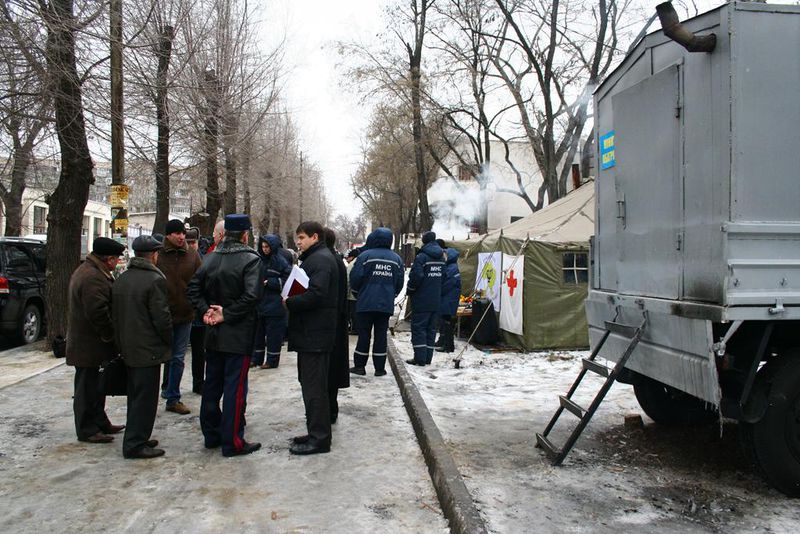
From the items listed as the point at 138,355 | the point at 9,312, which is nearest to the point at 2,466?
the point at 138,355

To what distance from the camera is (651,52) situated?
15.0 feet

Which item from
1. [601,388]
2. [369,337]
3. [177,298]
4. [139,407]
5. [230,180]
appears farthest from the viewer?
[230,180]

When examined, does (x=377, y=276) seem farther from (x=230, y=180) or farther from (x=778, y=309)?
(x=230, y=180)

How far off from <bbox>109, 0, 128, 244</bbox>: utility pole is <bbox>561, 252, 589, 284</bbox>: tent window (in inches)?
290

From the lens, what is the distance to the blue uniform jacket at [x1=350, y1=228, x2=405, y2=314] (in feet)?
25.7

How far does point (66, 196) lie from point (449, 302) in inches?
253

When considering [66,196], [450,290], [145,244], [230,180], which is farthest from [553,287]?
[230,180]

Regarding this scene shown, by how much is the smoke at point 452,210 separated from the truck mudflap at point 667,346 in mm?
40199

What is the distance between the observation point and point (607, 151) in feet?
17.3

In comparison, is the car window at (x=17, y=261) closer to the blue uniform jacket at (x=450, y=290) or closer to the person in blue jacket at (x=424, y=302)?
the person in blue jacket at (x=424, y=302)

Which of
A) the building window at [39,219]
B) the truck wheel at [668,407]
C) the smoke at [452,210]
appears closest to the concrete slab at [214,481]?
the truck wheel at [668,407]

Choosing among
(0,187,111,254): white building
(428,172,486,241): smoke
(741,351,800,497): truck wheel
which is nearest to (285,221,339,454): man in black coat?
(741,351,800,497): truck wheel

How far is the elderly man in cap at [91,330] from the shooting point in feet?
16.1

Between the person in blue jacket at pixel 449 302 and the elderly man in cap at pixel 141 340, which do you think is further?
the person in blue jacket at pixel 449 302
